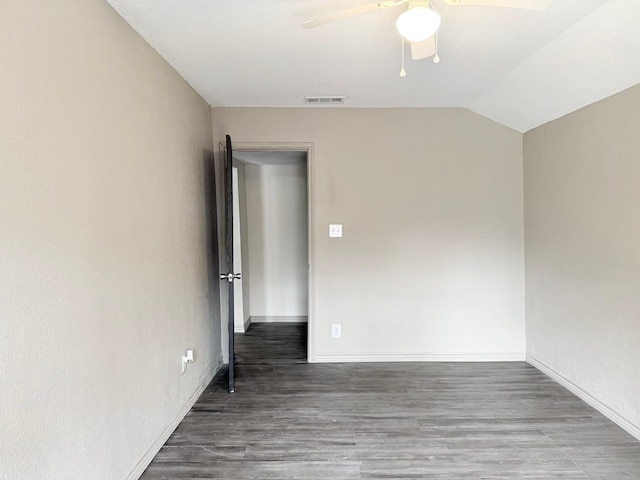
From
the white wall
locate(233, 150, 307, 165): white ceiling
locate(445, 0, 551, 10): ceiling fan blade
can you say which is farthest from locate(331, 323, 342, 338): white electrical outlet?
locate(445, 0, 551, 10): ceiling fan blade

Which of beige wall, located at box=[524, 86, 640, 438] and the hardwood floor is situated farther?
beige wall, located at box=[524, 86, 640, 438]

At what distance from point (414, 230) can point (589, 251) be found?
1.30m

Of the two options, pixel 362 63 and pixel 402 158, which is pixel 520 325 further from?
pixel 362 63

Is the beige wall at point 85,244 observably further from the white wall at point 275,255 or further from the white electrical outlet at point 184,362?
the white wall at point 275,255

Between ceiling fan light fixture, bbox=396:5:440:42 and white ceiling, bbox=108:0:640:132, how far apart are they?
1.31ft

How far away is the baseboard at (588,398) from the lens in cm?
226

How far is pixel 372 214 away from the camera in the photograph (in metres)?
3.38

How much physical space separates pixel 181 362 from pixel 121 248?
1.05 m

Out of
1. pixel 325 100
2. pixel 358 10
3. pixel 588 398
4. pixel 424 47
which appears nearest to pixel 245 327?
pixel 325 100

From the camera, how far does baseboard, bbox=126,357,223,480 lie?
189 cm

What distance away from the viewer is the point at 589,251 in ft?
8.50

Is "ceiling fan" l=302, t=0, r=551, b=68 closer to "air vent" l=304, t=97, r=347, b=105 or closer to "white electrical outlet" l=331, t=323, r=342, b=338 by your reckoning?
"air vent" l=304, t=97, r=347, b=105

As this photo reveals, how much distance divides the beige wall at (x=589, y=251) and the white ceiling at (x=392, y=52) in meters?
0.22

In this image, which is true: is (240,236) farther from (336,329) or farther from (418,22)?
(418,22)
